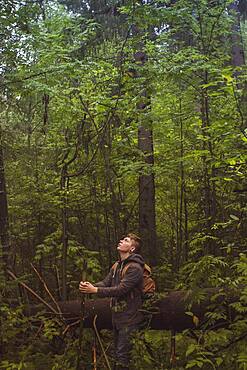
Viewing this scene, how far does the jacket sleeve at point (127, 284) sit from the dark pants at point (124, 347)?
51cm

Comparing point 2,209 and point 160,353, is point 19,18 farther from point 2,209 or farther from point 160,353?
point 160,353

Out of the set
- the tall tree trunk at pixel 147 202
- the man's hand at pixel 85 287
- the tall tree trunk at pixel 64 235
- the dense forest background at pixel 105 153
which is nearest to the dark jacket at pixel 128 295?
the man's hand at pixel 85 287

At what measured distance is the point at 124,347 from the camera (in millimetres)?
6023

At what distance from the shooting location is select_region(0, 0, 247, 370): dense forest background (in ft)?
25.6

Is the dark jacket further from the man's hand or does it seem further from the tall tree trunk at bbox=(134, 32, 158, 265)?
the tall tree trunk at bbox=(134, 32, 158, 265)

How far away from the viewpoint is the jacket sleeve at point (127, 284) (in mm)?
5926

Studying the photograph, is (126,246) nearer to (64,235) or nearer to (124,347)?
(124,347)

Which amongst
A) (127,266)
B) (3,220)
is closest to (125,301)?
(127,266)

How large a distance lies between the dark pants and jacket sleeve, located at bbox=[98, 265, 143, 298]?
0.51 meters

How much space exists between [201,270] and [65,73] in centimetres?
475

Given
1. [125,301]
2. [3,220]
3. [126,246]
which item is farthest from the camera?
[3,220]

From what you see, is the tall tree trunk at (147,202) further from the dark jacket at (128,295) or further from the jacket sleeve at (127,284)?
the jacket sleeve at (127,284)

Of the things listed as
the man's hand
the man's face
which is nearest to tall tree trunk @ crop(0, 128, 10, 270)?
the man's face

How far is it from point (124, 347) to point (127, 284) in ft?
2.70
